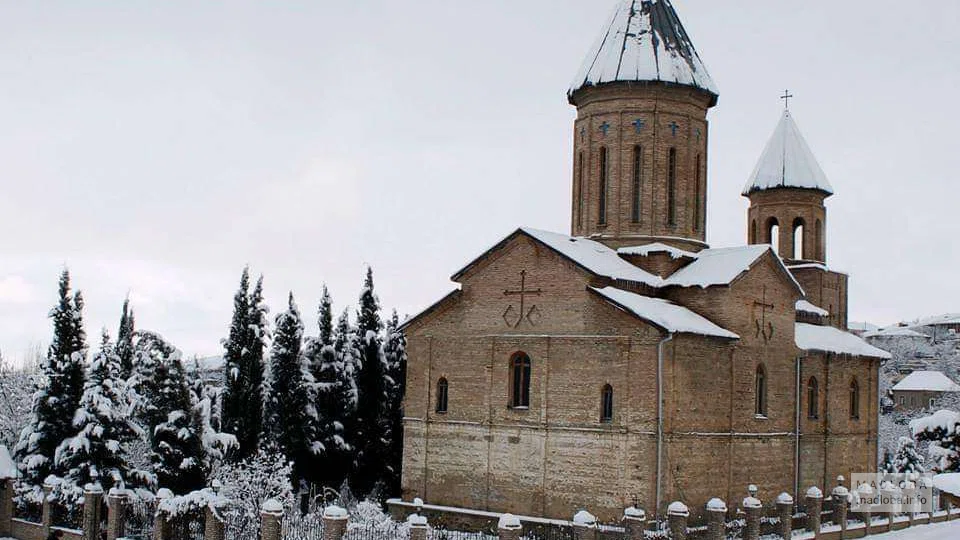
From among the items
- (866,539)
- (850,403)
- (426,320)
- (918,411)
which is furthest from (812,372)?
(918,411)

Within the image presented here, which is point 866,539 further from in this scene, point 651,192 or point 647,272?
point 651,192

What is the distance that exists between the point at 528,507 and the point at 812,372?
8.11m

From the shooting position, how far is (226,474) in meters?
19.4

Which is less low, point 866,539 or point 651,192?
point 651,192

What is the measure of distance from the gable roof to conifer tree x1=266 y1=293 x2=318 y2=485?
4922 mm

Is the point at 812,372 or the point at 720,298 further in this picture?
the point at 812,372

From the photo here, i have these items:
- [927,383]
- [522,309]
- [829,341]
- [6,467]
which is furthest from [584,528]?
[927,383]

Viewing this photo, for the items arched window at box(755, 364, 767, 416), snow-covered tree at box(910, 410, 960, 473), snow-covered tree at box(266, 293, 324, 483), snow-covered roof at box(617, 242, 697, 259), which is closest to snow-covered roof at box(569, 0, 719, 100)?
snow-covered roof at box(617, 242, 697, 259)

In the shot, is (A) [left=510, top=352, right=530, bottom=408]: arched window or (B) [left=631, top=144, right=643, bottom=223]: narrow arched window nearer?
(A) [left=510, top=352, right=530, bottom=408]: arched window

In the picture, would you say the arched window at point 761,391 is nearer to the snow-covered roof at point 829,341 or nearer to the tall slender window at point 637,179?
the snow-covered roof at point 829,341

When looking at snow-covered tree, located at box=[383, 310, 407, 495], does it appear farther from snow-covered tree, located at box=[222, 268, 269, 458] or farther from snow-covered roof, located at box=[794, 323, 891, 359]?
snow-covered roof, located at box=[794, 323, 891, 359]

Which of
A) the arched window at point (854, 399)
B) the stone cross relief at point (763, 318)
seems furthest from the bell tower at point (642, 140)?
the arched window at point (854, 399)

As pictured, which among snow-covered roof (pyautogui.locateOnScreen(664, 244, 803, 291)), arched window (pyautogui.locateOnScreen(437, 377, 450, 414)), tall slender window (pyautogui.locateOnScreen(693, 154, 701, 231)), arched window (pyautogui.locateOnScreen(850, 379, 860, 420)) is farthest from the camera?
arched window (pyautogui.locateOnScreen(850, 379, 860, 420))

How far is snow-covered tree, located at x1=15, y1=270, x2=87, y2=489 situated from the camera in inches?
824
